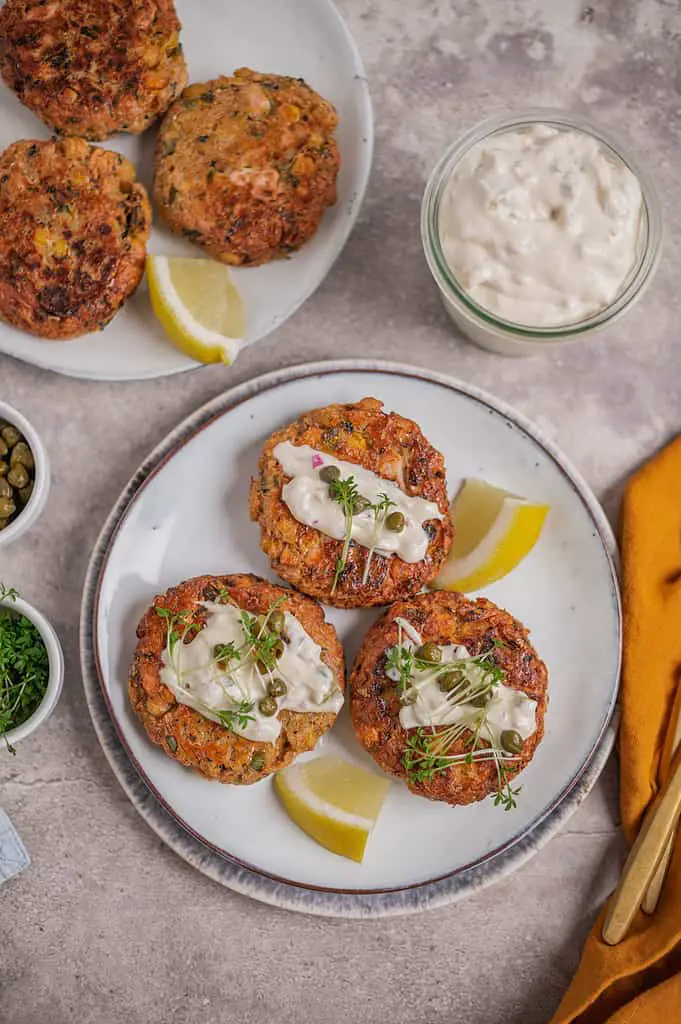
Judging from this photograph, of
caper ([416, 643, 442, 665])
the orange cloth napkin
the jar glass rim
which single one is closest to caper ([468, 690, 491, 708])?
caper ([416, 643, 442, 665])

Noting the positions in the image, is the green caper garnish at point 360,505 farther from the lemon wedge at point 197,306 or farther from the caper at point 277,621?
the lemon wedge at point 197,306

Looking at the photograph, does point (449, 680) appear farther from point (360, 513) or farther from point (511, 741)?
point (360, 513)

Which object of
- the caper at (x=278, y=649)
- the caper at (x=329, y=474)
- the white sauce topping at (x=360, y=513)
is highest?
the caper at (x=329, y=474)

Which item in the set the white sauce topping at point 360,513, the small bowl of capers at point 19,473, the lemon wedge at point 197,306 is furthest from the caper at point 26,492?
the white sauce topping at point 360,513

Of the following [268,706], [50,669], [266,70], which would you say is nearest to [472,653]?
[268,706]

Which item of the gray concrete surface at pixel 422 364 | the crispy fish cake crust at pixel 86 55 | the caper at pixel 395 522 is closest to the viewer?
the caper at pixel 395 522

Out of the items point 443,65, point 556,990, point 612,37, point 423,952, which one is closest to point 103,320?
point 443,65
